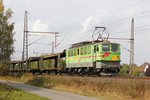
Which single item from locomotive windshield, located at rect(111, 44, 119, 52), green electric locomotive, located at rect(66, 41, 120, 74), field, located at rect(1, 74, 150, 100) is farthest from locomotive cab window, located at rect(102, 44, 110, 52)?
field, located at rect(1, 74, 150, 100)

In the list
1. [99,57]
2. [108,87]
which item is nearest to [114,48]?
[99,57]

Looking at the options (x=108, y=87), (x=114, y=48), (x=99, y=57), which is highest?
(x=114, y=48)

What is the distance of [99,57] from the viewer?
40781 mm

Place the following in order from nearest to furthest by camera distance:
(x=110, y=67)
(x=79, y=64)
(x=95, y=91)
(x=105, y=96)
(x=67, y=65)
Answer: (x=105, y=96) < (x=95, y=91) < (x=110, y=67) < (x=79, y=64) < (x=67, y=65)

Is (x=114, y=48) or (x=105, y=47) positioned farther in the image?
(x=114, y=48)

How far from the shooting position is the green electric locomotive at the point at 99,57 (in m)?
40.8

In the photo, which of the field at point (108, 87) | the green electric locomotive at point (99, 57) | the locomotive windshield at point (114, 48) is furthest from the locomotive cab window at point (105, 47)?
the field at point (108, 87)

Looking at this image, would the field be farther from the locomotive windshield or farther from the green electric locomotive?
the locomotive windshield

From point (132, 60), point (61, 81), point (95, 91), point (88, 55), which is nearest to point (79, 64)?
point (88, 55)

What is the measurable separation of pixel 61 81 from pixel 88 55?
5.49 meters

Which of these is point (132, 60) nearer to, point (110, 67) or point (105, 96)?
point (110, 67)

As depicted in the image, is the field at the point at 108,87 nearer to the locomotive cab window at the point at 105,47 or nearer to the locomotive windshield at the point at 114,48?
the locomotive cab window at the point at 105,47

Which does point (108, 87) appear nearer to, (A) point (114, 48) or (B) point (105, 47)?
(B) point (105, 47)

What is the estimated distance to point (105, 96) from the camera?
87.2 feet
